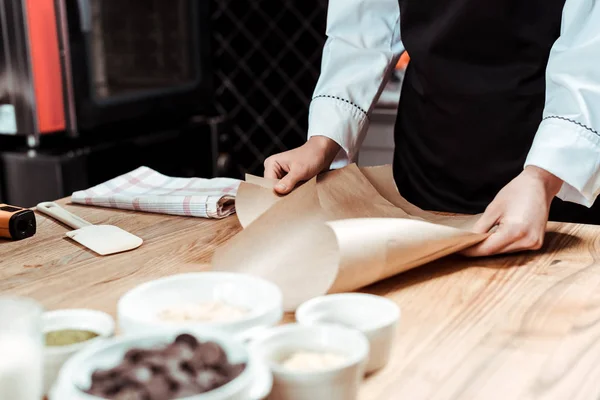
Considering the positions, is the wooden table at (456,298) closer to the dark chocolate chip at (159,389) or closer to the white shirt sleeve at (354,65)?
the dark chocolate chip at (159,389)

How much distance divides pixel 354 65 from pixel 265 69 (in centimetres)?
134

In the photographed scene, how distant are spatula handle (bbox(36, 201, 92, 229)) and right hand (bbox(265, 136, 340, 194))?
318 mm

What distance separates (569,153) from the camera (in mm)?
1130

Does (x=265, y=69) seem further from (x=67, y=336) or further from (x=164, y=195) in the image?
(x=67, y=336)

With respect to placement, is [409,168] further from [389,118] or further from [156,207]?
[389,118]

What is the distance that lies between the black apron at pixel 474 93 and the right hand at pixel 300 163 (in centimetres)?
23

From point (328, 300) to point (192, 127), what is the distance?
1.66 metres

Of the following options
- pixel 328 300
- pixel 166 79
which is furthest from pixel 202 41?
pixel 328 300

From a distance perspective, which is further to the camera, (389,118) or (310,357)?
(389,118)

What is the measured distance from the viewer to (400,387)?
2.36ft

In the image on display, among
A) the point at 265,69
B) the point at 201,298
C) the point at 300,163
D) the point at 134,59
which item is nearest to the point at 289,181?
the point at 300,163

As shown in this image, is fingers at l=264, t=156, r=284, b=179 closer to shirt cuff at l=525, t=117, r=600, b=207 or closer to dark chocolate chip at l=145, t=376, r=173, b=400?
shirt cuff at l=525, t=117, r=600, b=207

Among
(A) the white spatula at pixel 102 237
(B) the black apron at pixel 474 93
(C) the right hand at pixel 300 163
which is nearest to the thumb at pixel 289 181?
(C) the right hand at pixel 300 163

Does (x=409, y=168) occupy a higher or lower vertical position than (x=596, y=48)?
lower
